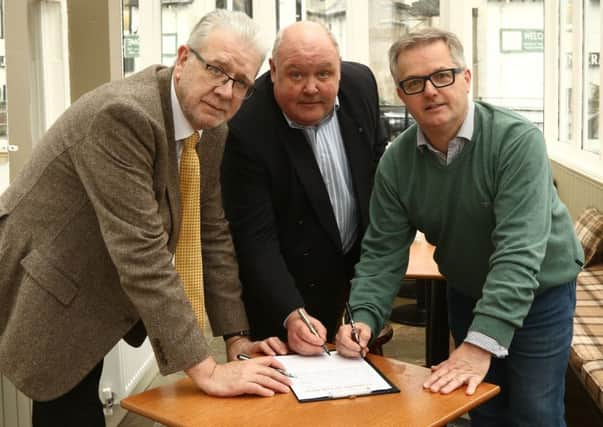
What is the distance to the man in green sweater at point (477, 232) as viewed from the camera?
5.94ft

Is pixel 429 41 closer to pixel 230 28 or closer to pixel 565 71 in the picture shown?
pixel 230 28

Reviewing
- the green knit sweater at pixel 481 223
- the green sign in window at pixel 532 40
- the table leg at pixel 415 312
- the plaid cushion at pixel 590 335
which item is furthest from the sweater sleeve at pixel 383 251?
the green sign in window at pixel 532 40

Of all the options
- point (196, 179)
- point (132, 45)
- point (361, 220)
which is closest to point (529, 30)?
point (132, 45)

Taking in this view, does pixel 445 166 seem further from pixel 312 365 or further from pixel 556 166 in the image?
pixel 556 166

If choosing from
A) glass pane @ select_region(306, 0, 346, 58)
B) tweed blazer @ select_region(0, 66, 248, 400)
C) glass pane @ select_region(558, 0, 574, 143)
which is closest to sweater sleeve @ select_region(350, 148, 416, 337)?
tweed blazer @ select_region(0, 66, 248, 400)

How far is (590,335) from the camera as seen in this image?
10.9 feet

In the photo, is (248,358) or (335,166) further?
(335,166)

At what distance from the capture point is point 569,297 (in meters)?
2.09

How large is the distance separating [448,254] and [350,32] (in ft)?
15.2

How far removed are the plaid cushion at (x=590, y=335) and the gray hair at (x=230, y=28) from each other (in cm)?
181

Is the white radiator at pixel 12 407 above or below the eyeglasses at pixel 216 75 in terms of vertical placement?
below

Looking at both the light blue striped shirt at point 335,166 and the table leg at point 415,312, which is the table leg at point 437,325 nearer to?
the light blue striped shirt at point 335,166

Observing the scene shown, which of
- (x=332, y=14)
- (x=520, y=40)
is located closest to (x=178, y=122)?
(x=332, y=14)

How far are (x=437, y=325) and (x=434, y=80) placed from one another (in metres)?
2.03
